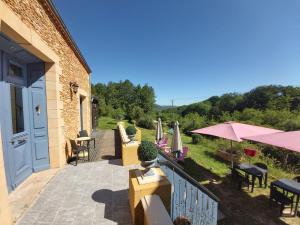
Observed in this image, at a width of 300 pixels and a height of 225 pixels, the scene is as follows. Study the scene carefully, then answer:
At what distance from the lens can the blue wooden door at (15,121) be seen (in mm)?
3578

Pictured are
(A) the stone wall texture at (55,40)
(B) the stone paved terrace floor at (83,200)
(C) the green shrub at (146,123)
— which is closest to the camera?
(B) the stone paved terrace floor at (83,200)

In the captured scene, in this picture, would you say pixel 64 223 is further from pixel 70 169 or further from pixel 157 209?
pixel 70 169

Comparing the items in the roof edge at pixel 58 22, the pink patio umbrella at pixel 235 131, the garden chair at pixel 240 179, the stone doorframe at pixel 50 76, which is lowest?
the garden chair at pixel 240 179

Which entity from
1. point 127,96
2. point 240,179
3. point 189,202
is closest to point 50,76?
point 189,202

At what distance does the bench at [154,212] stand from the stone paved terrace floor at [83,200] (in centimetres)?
78

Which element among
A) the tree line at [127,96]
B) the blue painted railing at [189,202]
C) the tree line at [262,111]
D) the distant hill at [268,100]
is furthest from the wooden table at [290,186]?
the tree line at [127,96]

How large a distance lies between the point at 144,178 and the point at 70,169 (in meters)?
3.46

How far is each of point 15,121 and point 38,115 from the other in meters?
0.73

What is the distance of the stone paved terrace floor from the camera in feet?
9.39

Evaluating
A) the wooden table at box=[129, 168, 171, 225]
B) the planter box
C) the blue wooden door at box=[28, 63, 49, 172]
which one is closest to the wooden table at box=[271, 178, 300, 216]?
the wooden table at box=[129, 168, 171, 225]

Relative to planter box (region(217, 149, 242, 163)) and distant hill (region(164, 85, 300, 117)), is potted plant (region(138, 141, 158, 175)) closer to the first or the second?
planter box (region(217, 149, 242, 163))

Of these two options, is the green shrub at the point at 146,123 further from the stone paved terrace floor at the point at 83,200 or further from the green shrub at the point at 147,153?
the green shrub at the point at 147,153

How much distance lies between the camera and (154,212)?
216 centimetres

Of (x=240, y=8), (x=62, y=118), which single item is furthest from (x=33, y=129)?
(x=240, y=8)
